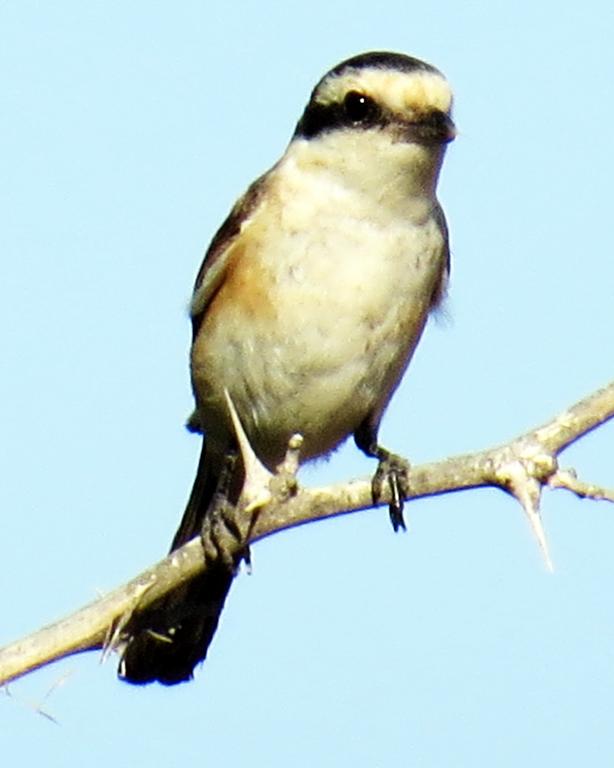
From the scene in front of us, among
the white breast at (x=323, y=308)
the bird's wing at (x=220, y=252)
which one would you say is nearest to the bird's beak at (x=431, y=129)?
the white breast at (x=323, y=308)

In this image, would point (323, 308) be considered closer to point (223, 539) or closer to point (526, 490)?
point (223, 539)

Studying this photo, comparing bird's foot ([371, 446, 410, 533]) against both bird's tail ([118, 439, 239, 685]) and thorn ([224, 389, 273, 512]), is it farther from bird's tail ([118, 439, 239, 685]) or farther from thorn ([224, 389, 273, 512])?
thorn ([224, 389, 273, 512])

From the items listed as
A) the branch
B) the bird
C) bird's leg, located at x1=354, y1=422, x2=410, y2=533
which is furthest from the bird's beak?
the branch

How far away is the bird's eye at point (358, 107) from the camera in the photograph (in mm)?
5238

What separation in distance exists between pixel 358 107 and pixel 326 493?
89.1 inches

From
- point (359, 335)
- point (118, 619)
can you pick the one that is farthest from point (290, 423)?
point (118, 619)

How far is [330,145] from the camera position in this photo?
5496 mm

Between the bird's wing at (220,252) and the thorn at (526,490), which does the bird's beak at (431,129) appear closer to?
the bird's wing at (220,252)

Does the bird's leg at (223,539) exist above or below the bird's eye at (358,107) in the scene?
below

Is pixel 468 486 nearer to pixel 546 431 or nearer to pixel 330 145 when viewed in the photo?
pixel 546 431

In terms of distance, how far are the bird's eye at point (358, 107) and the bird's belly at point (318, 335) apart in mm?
432

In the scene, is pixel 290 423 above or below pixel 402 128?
below

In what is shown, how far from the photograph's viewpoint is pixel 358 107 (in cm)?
530

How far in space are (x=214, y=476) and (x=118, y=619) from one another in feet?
8.52
